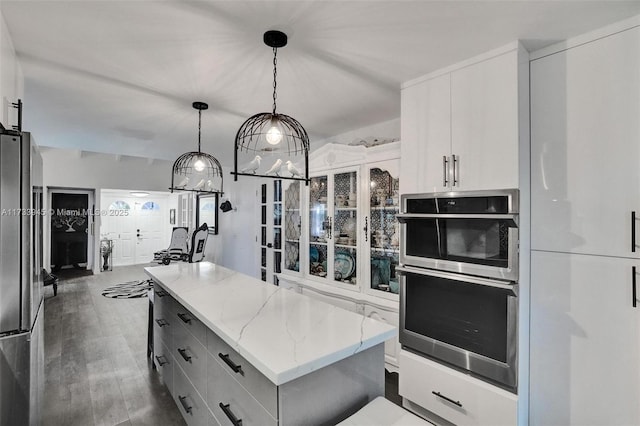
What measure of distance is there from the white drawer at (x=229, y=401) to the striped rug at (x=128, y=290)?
164 inches

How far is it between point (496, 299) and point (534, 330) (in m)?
0.32

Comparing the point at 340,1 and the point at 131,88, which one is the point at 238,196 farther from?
the point at 340,1

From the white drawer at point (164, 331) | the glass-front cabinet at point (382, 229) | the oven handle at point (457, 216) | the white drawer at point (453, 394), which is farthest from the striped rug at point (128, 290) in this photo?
the oven handle at point (457, 216)

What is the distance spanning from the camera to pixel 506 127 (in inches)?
70.2

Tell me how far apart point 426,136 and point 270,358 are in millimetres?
1715

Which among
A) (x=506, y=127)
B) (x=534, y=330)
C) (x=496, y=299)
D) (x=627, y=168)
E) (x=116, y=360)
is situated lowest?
(x=116, y=360)

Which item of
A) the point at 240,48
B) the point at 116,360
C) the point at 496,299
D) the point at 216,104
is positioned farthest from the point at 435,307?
the point at 116,360

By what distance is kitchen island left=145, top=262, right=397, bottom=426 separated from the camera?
1132 mm

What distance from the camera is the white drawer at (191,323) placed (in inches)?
66.7

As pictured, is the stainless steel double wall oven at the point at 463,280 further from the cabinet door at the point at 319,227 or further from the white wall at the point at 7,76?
the white wall at the point at 7,76

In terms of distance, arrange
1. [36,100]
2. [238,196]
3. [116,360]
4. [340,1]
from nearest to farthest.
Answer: [340,1]
[36,100]
[116,360]
[238,196]

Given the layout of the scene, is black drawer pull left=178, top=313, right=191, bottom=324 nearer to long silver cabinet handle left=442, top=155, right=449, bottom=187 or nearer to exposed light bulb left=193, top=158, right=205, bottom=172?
exposed light bulb left=193, top=158, right=205, bottom=172

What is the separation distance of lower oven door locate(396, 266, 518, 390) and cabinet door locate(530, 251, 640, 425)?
23 cm

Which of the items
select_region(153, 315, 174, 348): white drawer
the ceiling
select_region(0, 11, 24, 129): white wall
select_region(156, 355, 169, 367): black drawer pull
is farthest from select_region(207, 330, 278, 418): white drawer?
the ceiling
